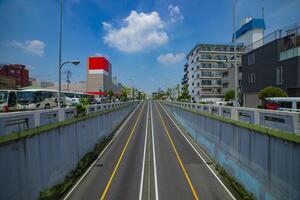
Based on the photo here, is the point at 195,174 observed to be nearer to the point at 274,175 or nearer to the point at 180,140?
the point at 274,175

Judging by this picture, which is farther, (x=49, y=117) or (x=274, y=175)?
(x=49, y=117)

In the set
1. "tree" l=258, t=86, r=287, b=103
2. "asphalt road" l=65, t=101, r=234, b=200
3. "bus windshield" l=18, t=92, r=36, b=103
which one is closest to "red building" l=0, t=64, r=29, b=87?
"bus windshield" l=18, t=92, r=36, b=103

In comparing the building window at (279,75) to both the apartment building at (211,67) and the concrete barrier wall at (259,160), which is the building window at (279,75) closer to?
the concrete barrier wall at (259,160)

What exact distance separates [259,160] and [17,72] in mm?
118575

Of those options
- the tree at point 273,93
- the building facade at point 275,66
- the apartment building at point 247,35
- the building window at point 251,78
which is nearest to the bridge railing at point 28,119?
the tree at point 273,93

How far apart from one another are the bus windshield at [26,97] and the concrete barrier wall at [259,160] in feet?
105

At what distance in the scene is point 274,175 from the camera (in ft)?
32.2

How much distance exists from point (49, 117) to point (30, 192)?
16.2 feet

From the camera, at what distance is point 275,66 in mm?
40312

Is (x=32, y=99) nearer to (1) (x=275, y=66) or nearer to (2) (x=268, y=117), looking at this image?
(2) (x=268, y=117)

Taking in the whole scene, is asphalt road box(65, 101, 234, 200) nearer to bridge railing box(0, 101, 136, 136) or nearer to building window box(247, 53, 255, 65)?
bridge railing box(0, 101, 136, 136)

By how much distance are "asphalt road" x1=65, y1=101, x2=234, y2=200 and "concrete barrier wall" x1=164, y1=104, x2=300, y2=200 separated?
1.50m

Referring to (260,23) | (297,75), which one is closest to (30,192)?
(297,75)

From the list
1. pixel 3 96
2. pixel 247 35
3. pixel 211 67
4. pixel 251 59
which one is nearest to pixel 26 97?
pixel 3 96
